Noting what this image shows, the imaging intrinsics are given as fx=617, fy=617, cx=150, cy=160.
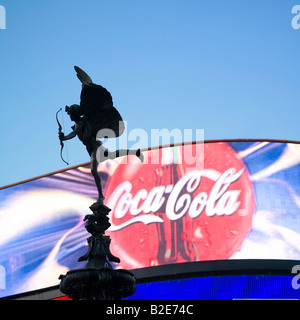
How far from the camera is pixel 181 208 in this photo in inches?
1232

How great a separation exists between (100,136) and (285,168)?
2359 cm

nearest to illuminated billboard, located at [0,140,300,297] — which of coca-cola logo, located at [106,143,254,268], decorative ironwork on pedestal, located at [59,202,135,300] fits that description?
coca-cola logo, located at [106,143,254,268]

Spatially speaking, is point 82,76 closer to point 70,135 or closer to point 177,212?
point 70,135

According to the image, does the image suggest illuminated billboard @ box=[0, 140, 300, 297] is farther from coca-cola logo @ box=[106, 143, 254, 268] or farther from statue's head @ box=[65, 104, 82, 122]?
statue's head @ box=[65, 104, 82, 122]

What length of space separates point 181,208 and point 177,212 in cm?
29

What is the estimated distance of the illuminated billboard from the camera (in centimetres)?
3011

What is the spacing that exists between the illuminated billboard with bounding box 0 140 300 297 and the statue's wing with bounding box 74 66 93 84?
21.8m

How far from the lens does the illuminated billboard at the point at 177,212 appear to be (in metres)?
30.1

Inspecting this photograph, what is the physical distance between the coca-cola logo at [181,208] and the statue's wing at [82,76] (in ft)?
71.5

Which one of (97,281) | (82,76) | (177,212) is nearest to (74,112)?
(82,76)

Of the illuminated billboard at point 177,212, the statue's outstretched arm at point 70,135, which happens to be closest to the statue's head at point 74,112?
the statue's outstretched arm at point 70,135

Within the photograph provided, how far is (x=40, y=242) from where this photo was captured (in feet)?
112
